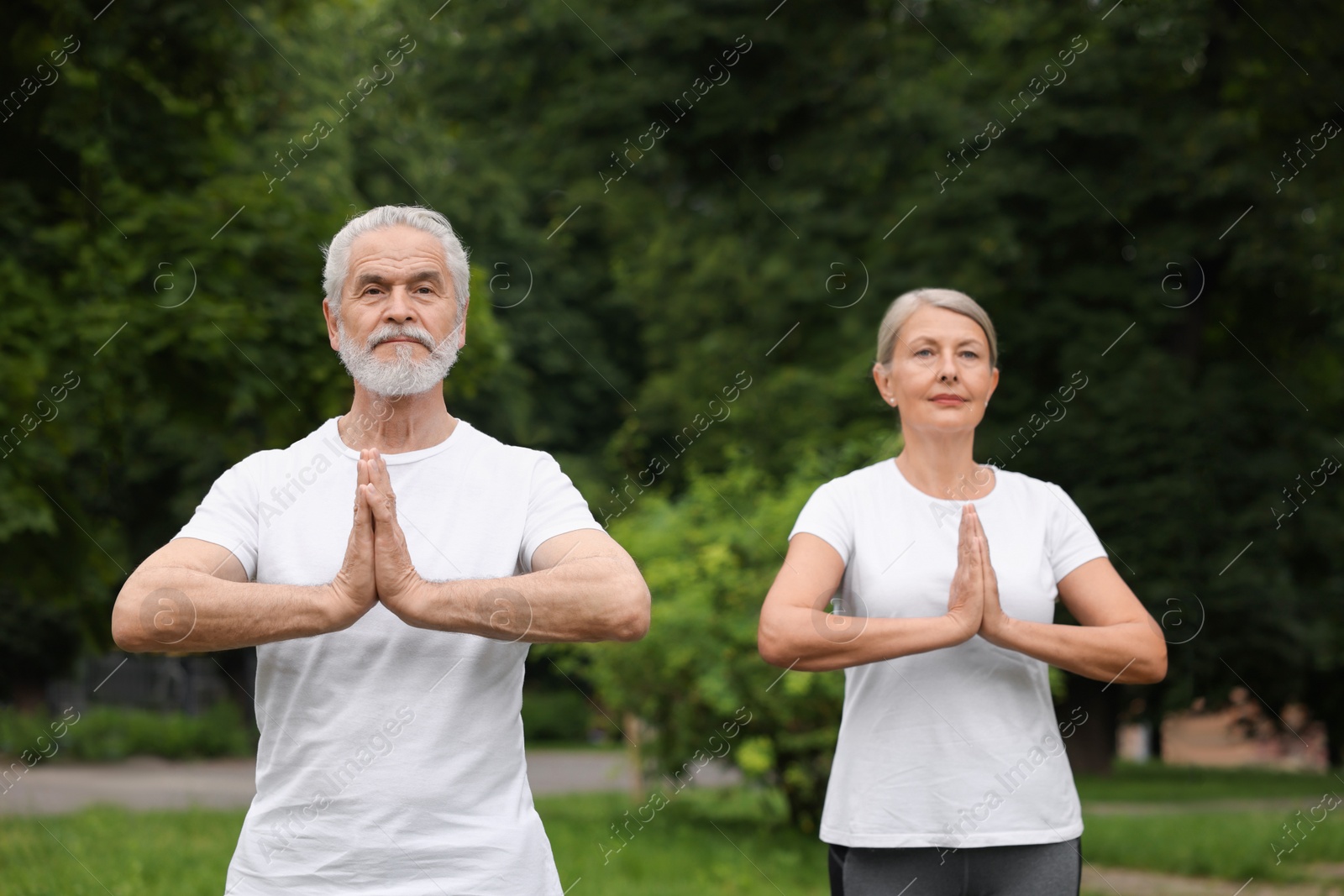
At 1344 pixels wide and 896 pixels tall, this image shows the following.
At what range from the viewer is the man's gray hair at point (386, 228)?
8.91 ft

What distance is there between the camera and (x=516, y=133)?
60.8 feet

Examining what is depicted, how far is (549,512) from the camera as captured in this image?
8.54 ft

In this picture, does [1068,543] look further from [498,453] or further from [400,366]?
[400,366]

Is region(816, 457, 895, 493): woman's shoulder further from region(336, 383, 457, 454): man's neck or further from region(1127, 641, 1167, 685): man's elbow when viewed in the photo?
region(336, 383, 457, 454): man's neck

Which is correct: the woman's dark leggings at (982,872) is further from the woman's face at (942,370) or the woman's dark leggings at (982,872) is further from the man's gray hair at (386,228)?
the man's gray hair at (386,228)

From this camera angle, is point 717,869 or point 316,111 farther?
point 316,111

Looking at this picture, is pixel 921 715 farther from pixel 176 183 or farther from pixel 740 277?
pixel 740 277

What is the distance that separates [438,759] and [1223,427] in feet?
52.8

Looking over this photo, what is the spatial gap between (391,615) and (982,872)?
1369mm

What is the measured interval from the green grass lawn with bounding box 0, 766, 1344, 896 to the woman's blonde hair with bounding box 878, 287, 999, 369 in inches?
191

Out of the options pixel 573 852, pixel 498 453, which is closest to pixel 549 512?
pixel 498 453

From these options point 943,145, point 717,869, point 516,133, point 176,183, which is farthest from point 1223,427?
point 176,183

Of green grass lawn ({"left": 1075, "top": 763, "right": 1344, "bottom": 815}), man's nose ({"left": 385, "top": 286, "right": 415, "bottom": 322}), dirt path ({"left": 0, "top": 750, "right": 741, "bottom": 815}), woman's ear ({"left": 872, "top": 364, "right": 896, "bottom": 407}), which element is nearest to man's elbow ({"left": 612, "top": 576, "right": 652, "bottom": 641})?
man's nose ({"left": 385, "top": 286, "right": 415, "bottom": 322})

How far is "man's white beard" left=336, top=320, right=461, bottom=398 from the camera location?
2.60 meters
